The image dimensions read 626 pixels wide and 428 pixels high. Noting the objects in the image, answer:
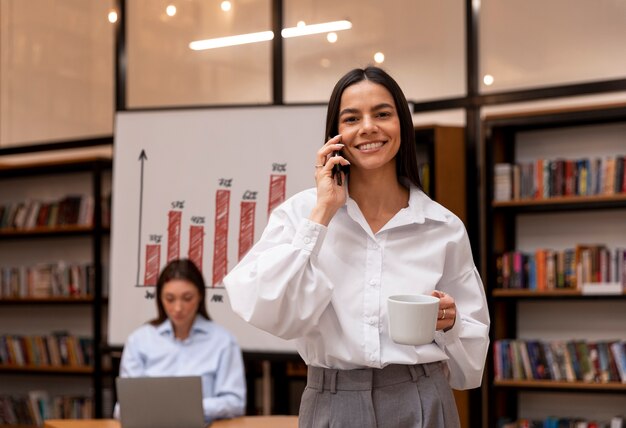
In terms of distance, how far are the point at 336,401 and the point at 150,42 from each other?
5624 millimetres

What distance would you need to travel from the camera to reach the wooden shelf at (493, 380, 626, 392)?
16.7 ft

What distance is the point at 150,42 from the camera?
22.6 ft

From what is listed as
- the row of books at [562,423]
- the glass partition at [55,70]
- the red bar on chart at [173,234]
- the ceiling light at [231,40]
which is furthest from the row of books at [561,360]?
the glass partition at [55,70]

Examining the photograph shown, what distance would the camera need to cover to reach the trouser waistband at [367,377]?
1.64 meters

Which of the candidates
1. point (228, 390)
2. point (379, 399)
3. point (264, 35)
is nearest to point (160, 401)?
point (228, 390)

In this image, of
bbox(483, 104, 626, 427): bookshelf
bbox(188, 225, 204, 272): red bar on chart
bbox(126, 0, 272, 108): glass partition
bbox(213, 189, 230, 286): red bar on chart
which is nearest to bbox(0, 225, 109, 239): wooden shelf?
bbox(126, 0, 272, 108): glass partition

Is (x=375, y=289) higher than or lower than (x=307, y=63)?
lower

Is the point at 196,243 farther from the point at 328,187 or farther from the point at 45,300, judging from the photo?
the point at 328,187

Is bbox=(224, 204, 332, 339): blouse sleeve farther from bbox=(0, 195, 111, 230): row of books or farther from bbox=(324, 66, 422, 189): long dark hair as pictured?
bbox=(0, 195, 111, 230): row of books

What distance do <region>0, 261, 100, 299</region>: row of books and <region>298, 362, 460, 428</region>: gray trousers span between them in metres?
5.35

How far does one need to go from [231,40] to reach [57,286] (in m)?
2.28

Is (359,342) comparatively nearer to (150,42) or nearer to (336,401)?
(336,401)

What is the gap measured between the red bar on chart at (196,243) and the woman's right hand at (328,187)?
328 cm

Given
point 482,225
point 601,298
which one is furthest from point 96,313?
point 601,298
